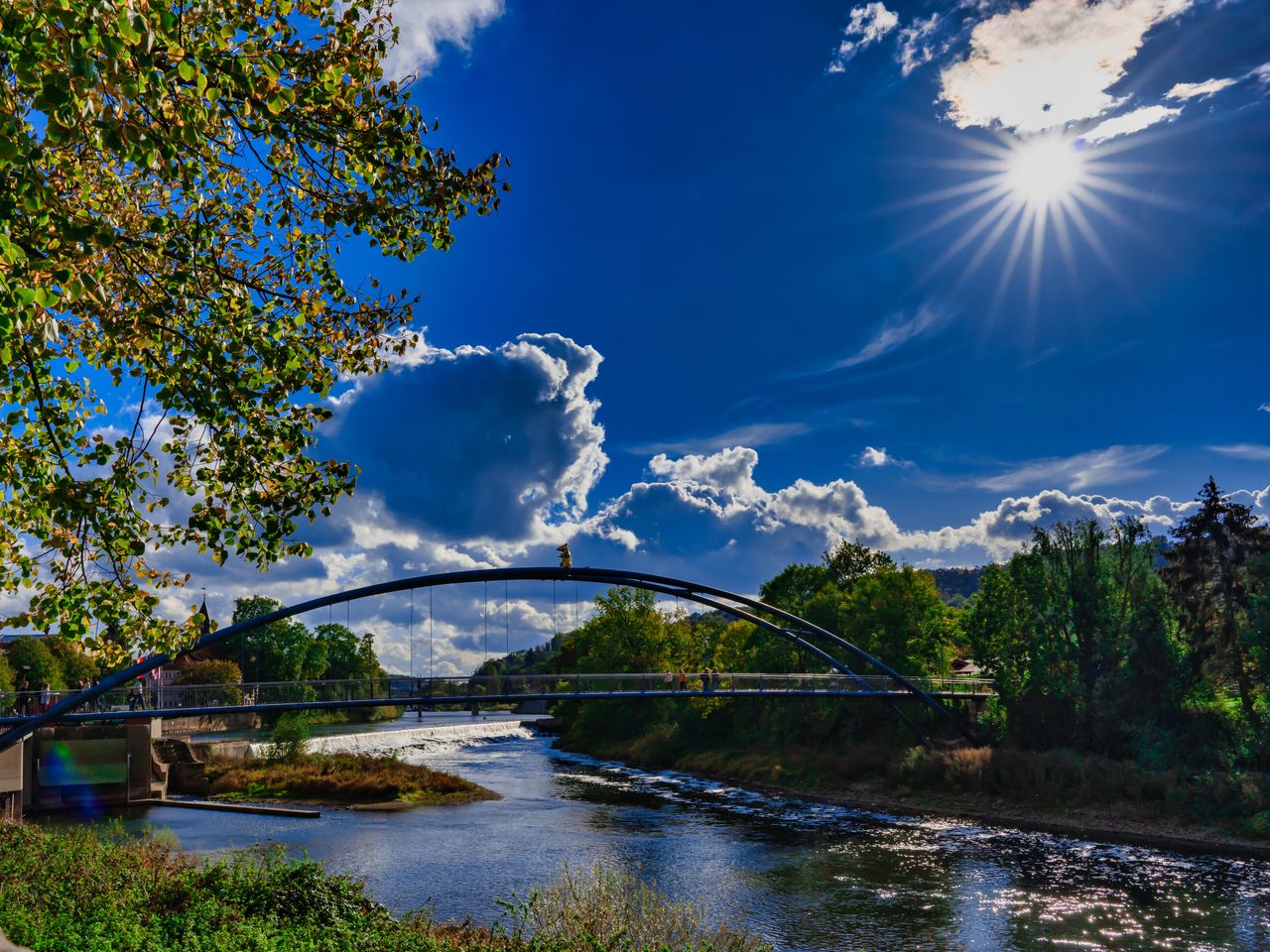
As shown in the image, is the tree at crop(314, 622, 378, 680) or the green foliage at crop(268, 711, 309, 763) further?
the tree at crop(314, 622, 378, 680)

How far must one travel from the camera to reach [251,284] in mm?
11750

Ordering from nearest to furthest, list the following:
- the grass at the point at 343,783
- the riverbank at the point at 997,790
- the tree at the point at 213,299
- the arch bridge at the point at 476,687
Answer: the tree at the point at 213,299 → the arch bridge at the point at 476,687 → the riverbank at the point at 997,790 → the grass at the point at 343,783

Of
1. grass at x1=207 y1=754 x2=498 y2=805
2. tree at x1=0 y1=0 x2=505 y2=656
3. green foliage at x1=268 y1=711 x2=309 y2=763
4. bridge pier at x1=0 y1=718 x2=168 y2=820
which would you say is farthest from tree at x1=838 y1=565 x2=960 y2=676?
tree at x1=0 y1=0 x2=505 y2=656

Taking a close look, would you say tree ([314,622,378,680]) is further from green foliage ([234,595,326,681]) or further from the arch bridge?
the arch bridge

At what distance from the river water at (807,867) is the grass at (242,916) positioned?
500cm

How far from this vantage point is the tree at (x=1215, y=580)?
41750 millimetres

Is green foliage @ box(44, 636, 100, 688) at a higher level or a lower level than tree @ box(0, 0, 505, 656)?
lower

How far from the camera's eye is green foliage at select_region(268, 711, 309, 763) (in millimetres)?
54812

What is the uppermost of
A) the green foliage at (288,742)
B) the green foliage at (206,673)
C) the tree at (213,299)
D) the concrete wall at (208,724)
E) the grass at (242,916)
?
the tree at (213,299)

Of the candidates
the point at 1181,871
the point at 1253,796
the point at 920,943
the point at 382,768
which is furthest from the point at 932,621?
the point at 920,943

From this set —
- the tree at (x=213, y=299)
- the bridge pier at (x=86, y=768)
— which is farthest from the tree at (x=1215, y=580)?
the bridge pier at (x=86, y=768)

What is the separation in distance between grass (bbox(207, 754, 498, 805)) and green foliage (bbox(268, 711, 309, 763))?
1.22 m

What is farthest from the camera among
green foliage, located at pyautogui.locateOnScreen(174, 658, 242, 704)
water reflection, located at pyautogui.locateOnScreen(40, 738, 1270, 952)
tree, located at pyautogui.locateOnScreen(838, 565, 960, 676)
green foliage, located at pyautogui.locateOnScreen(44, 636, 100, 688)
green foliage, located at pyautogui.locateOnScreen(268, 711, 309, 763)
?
green foliage, located at pyautogui.locateOnScreen(44, 636, 100, 688)

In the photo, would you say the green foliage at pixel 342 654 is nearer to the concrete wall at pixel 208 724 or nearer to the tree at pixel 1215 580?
the concrete wall at pixel 208 724
